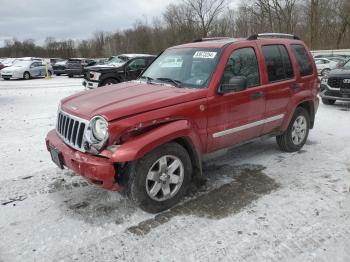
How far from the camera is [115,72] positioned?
14.6 meters

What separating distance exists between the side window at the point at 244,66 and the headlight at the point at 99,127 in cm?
170

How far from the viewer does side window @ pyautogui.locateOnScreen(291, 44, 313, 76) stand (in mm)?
6105

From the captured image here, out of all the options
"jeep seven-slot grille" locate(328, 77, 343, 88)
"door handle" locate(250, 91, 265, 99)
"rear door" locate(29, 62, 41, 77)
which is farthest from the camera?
"rear door" locate(29, 62, 41, 77)

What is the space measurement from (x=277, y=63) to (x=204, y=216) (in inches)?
109

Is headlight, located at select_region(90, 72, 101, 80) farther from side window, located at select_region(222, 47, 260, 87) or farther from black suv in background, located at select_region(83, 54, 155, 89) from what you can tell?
side window, located at select_region(222, 47, 260, 87)

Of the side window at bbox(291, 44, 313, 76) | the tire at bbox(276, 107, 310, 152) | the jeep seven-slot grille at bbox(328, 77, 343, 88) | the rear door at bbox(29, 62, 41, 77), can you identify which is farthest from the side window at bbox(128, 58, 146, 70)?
the rear door at bbox(29, 62, 41, 77)

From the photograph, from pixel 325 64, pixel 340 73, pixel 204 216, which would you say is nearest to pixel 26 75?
pixel 325 64

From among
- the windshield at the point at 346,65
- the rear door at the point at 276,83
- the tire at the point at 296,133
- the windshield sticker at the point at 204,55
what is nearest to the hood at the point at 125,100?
the windshield sticker at the point at 204,55

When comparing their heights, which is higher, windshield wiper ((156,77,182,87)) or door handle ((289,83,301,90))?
windshield wiper ((156,77,182,87))

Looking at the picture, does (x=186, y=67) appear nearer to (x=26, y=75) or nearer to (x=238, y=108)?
(x=238, y=108)

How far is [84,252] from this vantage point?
3457 mm

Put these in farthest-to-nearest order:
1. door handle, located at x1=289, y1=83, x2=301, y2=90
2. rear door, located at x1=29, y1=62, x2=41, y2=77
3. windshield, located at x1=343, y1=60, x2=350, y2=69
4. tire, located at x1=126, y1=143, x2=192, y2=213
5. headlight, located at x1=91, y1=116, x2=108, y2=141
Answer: rear door, located at x1=29, y1=62, x2=41, y2=77 < windshield, located at x1=343, y1=60, x2=350, y2=69 < door handle, located at x1=289, y1=83, x2=301, y2=90 < tire, located at x1=126, y1=143, x2=192, y2=213 < headlight, located at x1=91, y1=116, x2=108, y2=141

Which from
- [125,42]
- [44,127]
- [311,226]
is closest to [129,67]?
[44,127]

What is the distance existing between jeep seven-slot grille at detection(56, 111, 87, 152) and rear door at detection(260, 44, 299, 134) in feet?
8.74
